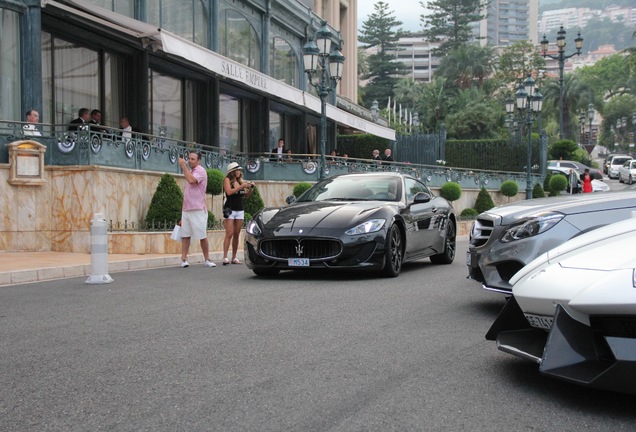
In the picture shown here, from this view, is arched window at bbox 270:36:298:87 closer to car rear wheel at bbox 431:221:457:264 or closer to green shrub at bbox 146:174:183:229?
green shrub at bbox 146:174:183:229

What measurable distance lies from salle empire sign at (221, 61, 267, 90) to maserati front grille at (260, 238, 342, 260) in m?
10.5

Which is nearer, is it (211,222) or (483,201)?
(211,222)

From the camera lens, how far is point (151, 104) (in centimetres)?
2347

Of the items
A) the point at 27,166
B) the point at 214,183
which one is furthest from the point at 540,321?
the point at 214,183

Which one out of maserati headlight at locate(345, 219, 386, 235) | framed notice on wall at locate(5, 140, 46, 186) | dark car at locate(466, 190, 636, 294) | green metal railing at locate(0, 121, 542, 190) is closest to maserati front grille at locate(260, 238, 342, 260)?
maserati headlight at locate(345, 219, 386, 235)

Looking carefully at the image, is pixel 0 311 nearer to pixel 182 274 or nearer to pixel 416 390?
pixel 182 274

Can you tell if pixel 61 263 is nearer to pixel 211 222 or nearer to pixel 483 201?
pixel 211 222

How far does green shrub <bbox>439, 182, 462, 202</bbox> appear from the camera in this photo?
2908cm

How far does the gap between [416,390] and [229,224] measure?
905 centimetres

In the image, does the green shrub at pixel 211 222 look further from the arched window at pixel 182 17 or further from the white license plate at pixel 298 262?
the arched window at pixel 182 17

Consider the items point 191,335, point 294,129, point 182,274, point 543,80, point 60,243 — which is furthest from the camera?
point 543,80

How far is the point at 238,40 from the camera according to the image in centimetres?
2780

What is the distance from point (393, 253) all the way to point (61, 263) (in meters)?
5.45

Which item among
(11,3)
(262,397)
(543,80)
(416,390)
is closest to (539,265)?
(416,390)
